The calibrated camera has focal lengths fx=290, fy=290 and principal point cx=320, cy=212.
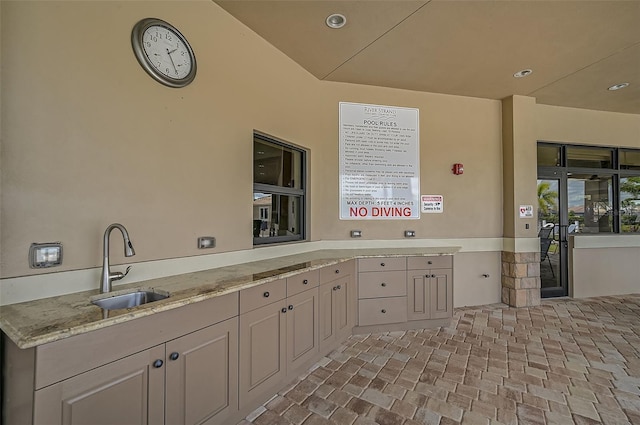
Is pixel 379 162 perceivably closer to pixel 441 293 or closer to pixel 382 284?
pixel 382 284

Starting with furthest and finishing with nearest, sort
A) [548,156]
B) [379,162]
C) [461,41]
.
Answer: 1. [548,156]
2. [379,162]
3. [461,41]

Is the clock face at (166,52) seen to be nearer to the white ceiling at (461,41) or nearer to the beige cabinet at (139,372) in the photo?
the white ceiling at (461,41)

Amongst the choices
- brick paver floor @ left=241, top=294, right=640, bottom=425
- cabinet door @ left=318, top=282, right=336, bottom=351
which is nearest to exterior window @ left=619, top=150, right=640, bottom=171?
brick paver floor @ left=241, top=294, right=640, bottom=425

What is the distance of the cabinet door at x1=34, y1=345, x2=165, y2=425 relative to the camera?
1.08 metres

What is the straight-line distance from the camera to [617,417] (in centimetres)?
190

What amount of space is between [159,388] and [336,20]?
9.39 feet

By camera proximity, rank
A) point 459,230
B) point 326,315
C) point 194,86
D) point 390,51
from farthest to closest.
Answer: point 459,230
point 390,51
point 326,315
point 194,86

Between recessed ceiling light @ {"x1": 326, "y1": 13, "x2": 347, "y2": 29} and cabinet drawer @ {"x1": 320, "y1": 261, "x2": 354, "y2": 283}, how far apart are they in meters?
2.15

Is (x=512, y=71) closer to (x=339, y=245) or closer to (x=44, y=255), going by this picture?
(x=339, y=245)

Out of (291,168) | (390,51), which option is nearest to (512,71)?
(390,51)

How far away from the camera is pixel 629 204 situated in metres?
4.95

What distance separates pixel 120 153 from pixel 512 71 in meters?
4.05

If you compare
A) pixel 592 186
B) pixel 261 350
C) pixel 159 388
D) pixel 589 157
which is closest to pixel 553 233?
pixel 592 186

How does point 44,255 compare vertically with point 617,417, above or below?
above
